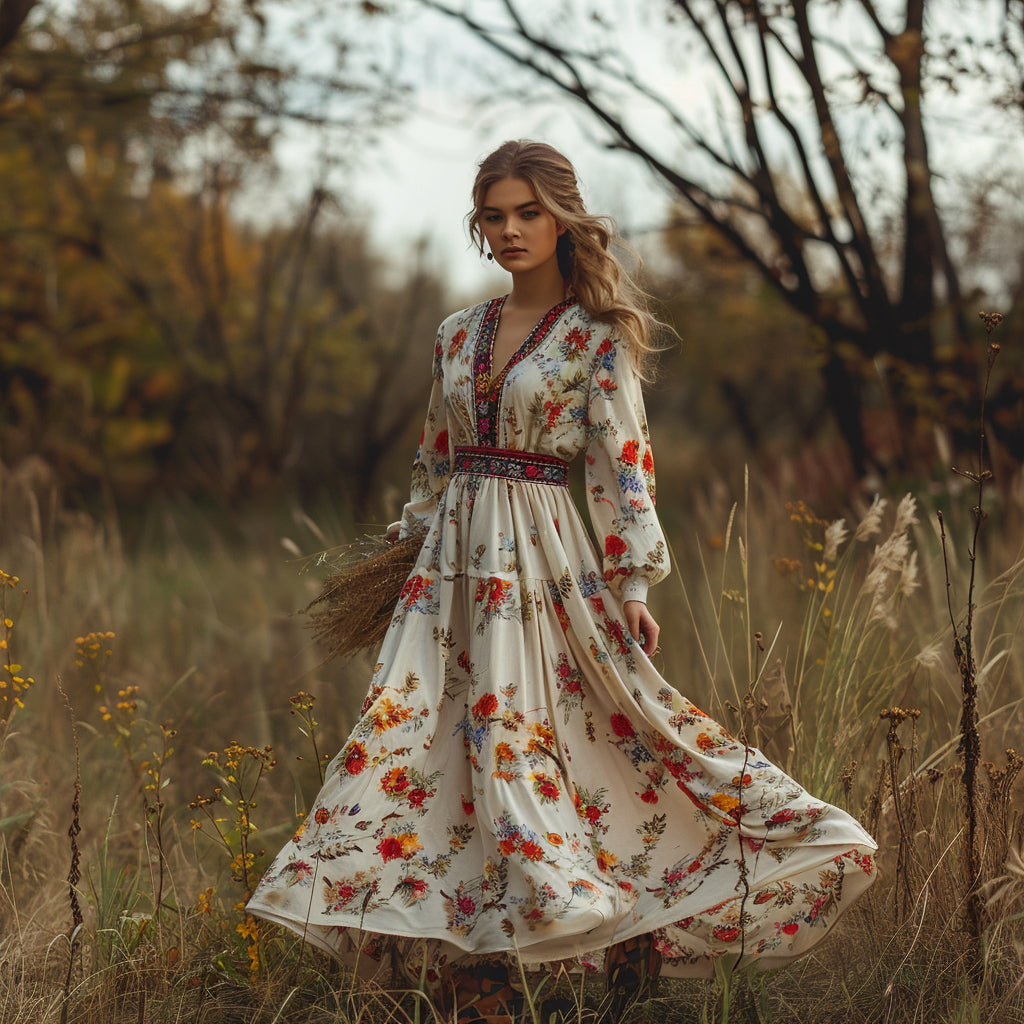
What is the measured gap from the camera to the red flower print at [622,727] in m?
2.74

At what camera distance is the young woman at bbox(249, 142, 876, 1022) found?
2.48m

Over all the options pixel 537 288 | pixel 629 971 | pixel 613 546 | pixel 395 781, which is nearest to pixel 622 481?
pixel 613 546

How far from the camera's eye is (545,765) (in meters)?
2.60

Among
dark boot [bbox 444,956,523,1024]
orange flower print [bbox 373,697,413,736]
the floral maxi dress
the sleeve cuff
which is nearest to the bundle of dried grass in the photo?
the floral maxi dress

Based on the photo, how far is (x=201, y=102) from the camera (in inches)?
307

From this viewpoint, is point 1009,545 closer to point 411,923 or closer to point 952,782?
point 952,782

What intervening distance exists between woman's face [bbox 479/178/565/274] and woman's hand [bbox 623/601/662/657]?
879 mm

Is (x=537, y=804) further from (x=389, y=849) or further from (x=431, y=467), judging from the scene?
(x=431, y=467)

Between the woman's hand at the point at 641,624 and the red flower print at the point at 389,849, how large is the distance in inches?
28.5

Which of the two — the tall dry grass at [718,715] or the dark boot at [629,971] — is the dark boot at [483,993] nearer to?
the tall dry grass at [718,715]

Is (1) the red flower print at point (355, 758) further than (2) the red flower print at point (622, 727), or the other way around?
(2) the red flower print at point (622, 727)

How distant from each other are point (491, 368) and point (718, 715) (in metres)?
1.25

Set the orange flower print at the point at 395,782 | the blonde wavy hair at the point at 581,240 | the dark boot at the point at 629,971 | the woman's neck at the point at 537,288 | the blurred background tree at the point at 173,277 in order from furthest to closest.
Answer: the blurred background tree at the point at 173,277, the woman's neck at the point at 537,288, the blonde wavy hair at the point at 581,240, the dark boot at the point at 629,971, the orange flower print at the point at 395,782

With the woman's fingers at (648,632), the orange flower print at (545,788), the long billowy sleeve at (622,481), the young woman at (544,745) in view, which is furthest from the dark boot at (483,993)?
the long billowy sleeve at (622,481)
